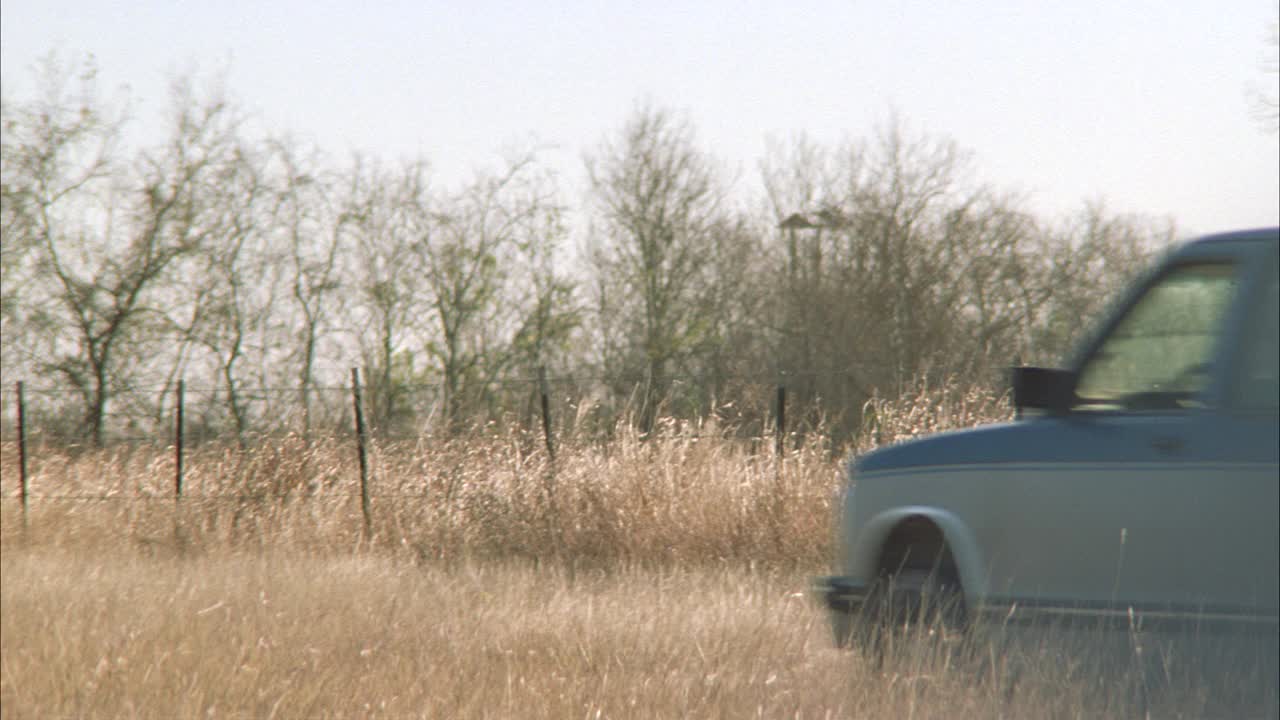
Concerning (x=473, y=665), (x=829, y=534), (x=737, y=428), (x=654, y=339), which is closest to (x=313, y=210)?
(x=654, y=339)

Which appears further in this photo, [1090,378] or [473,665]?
[473,665]

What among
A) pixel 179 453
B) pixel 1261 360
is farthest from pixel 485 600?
pixel 179 453

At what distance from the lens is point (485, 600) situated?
29.3 feet

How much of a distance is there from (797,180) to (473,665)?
27.8 metres

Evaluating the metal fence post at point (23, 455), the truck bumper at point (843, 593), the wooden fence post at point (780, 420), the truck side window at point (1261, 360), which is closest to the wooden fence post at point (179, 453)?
the metal fence post at point (23, 455)

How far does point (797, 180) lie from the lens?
33219mm

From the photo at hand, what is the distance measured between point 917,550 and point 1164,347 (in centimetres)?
136

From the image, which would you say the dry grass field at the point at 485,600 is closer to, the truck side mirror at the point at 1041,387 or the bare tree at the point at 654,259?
the truck side mirror at the point at 1041,387

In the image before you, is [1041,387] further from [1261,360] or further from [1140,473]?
[1261,360]

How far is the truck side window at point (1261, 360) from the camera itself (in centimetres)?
421

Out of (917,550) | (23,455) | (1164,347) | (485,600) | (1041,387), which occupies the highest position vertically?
(1164,347)

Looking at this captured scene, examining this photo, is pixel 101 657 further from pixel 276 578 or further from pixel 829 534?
pixel 829 534

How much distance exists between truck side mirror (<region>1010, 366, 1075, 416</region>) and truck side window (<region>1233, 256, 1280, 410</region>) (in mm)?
594

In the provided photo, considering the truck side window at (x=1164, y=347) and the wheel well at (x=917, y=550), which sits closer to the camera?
the truck side window at (x=1164, y=347)
